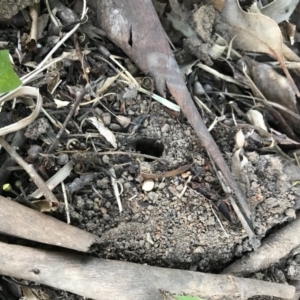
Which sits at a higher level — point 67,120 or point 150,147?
point 67,120

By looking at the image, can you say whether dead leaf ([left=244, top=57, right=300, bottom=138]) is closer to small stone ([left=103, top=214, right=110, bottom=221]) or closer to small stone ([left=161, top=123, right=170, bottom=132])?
small stone ([left=161, top=123, right=170, bottom=132])

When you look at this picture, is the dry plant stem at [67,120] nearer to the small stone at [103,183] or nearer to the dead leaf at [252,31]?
the small stone at [103,183]

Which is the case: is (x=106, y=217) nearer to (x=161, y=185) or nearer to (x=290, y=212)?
(x=161, y=185)

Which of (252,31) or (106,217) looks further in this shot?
(252,31)

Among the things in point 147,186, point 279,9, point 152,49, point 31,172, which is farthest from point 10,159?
point 279,9

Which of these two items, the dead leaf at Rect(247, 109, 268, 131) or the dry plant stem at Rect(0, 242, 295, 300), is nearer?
the dry plant stem at Rect(0, 242, 295, 300)

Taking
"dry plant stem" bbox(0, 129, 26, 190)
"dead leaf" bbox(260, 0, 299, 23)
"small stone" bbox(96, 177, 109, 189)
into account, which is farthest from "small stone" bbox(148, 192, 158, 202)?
"dead leaf" bbox(260, 0, 299, 23)
